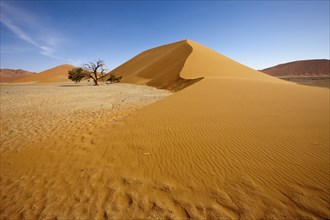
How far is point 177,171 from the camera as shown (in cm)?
378

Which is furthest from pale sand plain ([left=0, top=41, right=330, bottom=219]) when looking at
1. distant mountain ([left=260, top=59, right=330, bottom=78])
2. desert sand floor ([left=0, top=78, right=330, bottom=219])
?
distant mountain ([left=260, top=59, right=330, bottom=78])

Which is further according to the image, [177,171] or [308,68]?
[308,68]

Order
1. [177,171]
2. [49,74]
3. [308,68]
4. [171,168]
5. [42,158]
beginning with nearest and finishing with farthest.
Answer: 1. [177,171]
2. [171,168]
3. [42,158]
4. [49,74]
5. [308,68]

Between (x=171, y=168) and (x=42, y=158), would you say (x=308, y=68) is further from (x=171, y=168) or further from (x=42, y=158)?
(x=42, y=158)

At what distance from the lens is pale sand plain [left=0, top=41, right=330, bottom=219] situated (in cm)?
282

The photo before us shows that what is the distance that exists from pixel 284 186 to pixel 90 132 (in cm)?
591

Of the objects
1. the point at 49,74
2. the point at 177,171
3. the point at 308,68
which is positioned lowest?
the point at 177,171

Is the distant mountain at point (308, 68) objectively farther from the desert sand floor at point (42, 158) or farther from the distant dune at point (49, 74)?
the desert sand floor at point (42, 158)

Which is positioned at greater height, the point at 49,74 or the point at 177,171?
the point at 49,74

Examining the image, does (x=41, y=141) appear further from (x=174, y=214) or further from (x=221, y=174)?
(x=221, y=174)

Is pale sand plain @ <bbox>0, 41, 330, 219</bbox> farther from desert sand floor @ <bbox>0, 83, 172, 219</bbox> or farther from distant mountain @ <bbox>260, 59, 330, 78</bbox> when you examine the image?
distant mountain @ <bbox>260, 59, 330, 78</bbox>

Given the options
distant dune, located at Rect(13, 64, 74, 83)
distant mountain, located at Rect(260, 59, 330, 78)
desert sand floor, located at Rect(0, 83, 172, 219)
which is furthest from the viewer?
distant mountain, located at Rect(260, 59, 330, 78)

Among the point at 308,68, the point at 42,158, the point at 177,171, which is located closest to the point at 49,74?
the point at 42,158

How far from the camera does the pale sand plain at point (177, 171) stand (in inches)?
111
